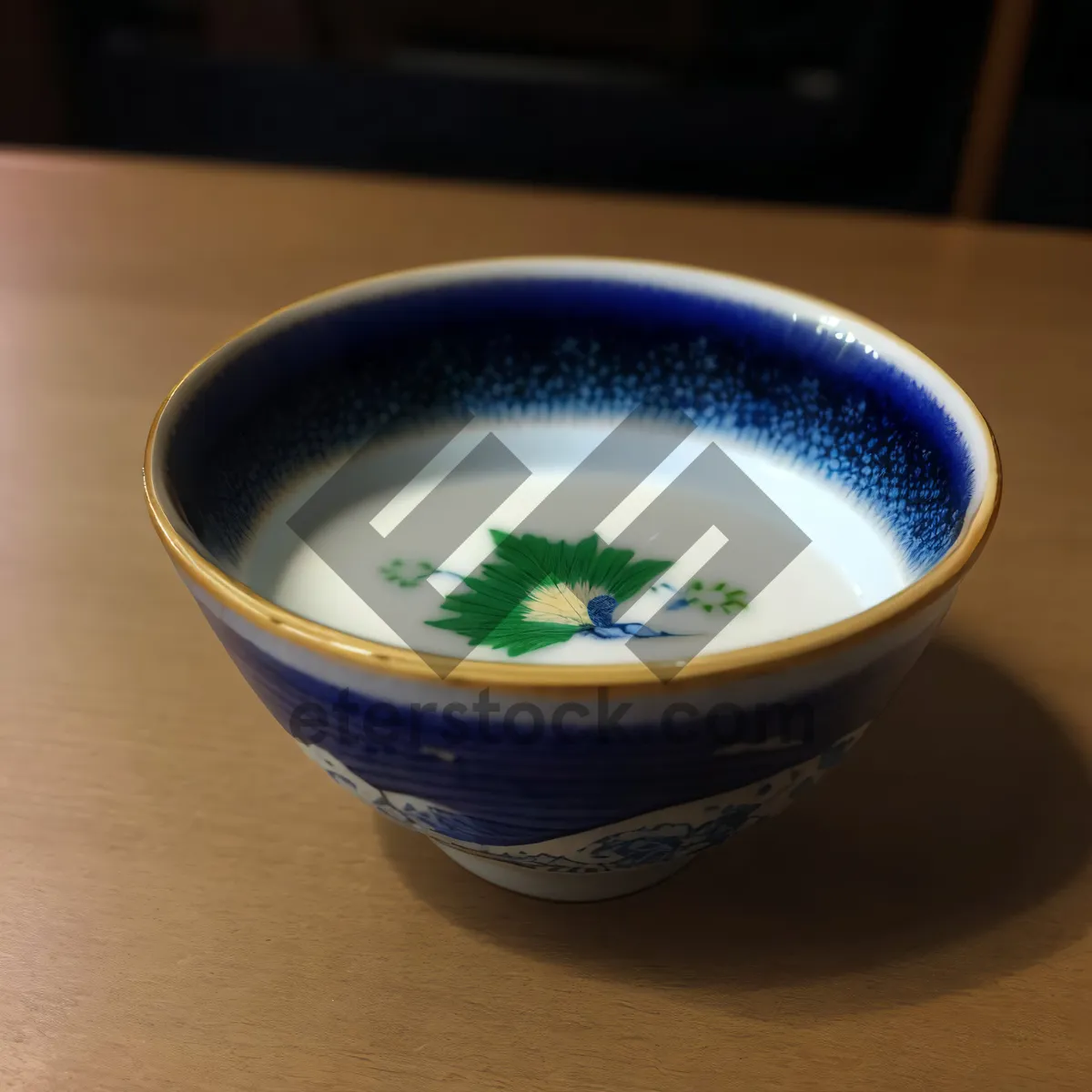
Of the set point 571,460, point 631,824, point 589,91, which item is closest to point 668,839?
point 631,824

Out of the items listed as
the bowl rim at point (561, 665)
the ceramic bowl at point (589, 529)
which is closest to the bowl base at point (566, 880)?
the ceramic bowl at point (589, 529)

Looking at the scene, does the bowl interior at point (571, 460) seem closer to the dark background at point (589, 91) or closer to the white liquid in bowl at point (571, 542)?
the white liquid in bowl at point (571, 542)

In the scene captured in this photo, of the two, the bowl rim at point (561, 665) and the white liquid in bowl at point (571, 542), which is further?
the white liquid in bowl at point (571, 542)

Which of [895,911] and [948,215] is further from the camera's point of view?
[948,215]

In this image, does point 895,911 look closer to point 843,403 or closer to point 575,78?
point 843,403

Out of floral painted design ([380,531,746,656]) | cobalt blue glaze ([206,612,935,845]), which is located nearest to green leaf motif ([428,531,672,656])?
floral painted design ([380,531,746,656])

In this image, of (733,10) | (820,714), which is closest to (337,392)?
(820,714)
